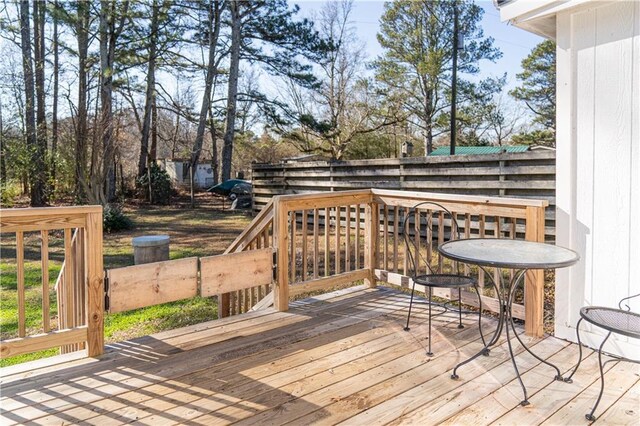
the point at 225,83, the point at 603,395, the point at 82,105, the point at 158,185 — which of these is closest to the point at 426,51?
the point at 225,83

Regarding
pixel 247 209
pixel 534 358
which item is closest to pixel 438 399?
pixel 534 358

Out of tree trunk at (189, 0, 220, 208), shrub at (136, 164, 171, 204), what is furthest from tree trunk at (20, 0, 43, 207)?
tree trunk at (189, 0, 220, 208)

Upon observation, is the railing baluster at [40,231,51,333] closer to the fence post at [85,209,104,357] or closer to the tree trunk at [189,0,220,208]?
the fence post at [85,209,104,357]

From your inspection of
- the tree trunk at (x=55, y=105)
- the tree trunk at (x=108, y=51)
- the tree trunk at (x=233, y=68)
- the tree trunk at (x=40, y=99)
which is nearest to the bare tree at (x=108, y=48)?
the tree trunk at (x=108, y=51)

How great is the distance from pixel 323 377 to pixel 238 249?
1.95m

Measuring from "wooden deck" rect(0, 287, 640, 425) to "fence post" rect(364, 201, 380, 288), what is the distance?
97cm

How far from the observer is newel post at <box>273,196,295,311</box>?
10.7 feet

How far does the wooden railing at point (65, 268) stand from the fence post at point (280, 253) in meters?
1.23

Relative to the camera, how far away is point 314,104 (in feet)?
61.6

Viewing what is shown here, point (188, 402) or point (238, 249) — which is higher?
point (238, 249)

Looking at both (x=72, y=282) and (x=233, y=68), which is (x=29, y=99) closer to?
(x=233, y=68)

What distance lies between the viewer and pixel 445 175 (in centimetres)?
625

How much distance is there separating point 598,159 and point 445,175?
145 inches

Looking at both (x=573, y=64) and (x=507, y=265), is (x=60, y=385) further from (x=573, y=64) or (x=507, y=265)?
(x=573, y=64)
